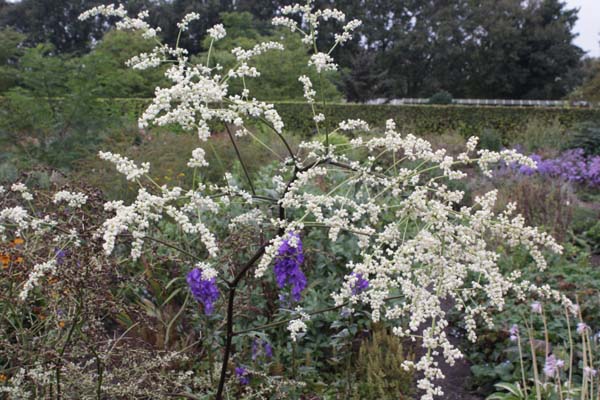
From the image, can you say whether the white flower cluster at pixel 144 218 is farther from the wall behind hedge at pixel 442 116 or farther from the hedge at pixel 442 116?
the wall behind hedge at pixel 442 116

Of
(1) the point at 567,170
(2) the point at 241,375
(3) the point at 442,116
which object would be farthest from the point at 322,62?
(3) the point at 442,116

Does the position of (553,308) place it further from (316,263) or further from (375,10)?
(375,10)

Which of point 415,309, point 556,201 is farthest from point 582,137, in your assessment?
point 415,309

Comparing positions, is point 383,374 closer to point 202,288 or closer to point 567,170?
point 202,288

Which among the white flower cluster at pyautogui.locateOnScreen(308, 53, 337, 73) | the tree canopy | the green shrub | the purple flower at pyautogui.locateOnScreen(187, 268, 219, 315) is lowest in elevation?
the green shrub

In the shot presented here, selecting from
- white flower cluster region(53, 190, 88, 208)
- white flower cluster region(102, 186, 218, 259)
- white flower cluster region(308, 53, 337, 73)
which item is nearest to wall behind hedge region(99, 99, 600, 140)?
white flower cluster region(308, 53, 337, 73)

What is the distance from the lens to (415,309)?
1.82m

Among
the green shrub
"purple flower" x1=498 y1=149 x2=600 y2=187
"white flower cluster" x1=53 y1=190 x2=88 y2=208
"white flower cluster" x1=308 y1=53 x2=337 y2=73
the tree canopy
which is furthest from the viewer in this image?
the tree canopy

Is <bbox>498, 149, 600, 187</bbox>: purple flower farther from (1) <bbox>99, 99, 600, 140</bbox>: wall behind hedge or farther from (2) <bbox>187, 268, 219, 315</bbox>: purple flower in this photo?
(2) <bbox>187, 268, 219, 315</bbox>: purple flower

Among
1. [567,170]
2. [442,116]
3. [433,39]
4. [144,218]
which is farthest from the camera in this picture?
[433,39]

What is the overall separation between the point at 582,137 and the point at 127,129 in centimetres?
996

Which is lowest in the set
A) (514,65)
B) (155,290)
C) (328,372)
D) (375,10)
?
Answer: (328,372)

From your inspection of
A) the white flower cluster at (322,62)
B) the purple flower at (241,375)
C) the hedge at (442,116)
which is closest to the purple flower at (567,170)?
the hedge at (442,116)

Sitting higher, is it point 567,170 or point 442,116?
point 442,116
